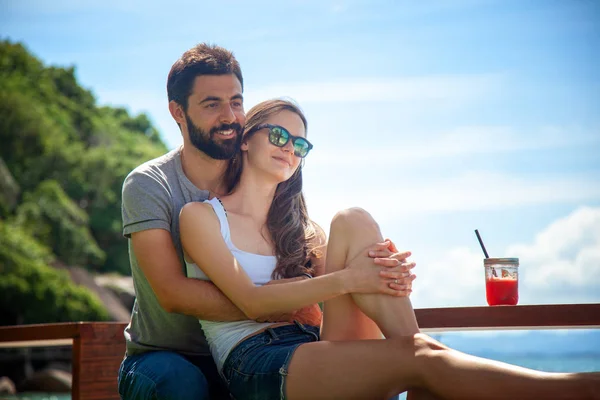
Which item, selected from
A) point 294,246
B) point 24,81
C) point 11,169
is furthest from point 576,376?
point 24,81

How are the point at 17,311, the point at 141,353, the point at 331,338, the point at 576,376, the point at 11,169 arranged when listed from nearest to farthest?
the point at 576,376 < the point at 331,338 < the point at 141,353 < the point at 17,311 < the point at 11,169

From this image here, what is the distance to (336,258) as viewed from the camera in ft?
10.2

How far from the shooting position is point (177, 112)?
154 inches

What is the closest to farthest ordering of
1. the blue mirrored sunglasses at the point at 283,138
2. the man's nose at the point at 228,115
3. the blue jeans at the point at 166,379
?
the blue jeans at the point at 166,379 → the blue mirrored sunglasses at the point at 283,138 → the man's nose at the point at 228,115

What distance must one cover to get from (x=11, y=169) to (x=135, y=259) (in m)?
29.9

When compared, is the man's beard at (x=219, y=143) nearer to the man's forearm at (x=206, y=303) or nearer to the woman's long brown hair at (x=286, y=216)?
the woman's long brown hair at (x=286, y=216)

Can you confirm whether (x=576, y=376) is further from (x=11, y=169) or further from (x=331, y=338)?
(x=11, y=169)

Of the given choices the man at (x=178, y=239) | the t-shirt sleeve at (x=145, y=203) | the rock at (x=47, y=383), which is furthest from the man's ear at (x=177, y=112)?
the rock at (x=47, y=383)

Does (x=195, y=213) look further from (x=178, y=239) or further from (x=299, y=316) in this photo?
(x=299, y=316)

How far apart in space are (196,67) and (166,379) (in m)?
1.66

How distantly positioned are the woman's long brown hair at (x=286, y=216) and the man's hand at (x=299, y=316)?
0.52ft

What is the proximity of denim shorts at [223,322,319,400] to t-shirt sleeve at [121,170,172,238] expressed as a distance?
743 mm

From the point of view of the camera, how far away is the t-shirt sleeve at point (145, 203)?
3.36 meters

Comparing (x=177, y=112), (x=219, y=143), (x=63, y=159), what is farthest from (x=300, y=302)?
(x=63, y=159)
